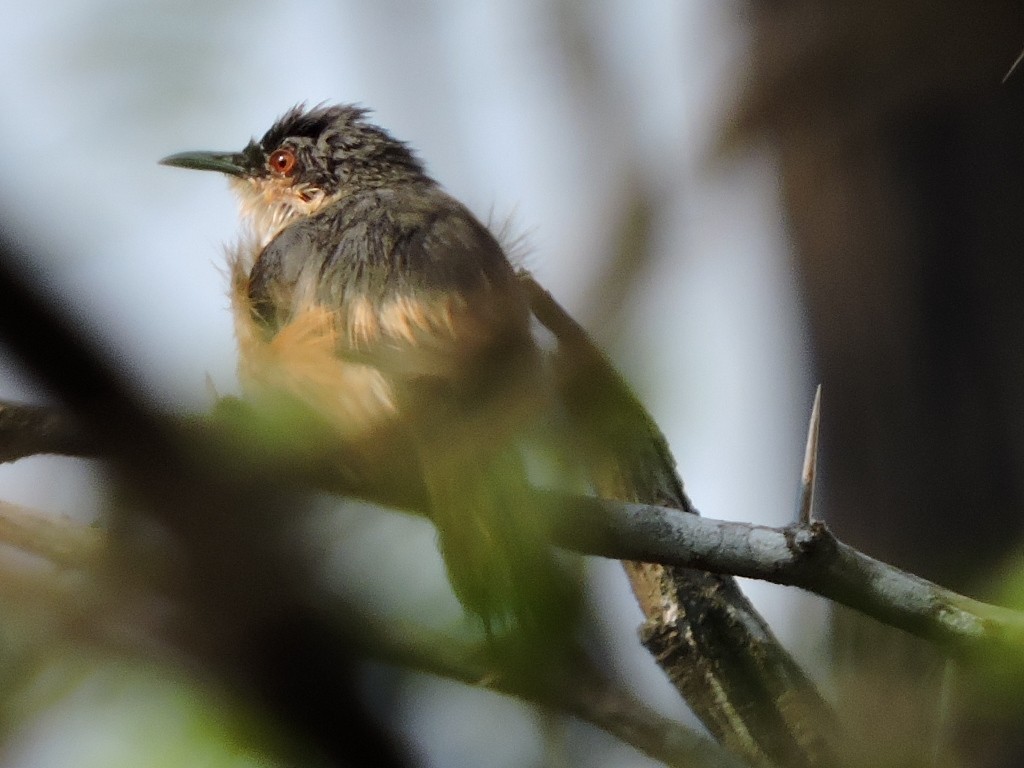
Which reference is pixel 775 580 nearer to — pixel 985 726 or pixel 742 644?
pixel 742 644

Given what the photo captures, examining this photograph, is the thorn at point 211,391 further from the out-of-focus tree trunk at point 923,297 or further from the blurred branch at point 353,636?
the out-of-focus tree trunk at point 923,297

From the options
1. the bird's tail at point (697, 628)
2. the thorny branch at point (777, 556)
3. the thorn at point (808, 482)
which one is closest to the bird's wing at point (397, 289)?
the bird's tail at point (697, 628)

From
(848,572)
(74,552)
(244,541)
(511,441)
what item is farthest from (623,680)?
(244,541)

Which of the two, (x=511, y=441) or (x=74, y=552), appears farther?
(x=511, y=441)

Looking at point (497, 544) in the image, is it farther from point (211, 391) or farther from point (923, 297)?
point (923, 297)

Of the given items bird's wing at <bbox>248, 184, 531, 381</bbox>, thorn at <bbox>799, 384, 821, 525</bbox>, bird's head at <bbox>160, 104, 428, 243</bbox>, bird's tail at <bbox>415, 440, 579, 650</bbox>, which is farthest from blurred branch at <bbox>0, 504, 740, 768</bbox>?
bird's head at <bbox>160, 104, 428, 243</bbox>

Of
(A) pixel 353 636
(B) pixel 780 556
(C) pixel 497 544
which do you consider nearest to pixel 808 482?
(B) pixel 780 556
